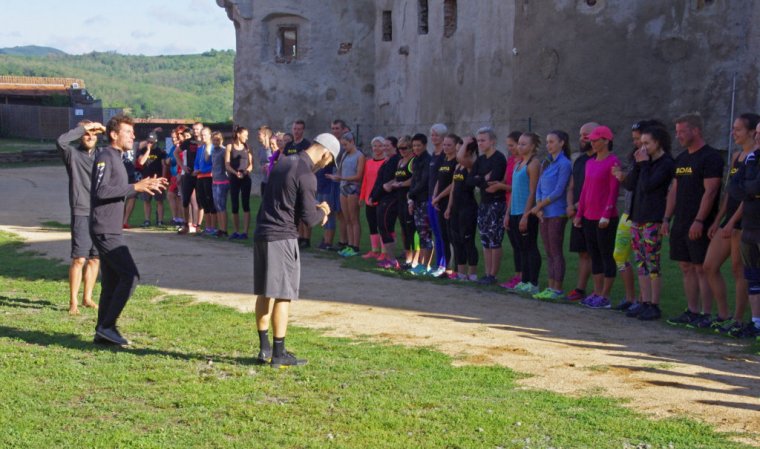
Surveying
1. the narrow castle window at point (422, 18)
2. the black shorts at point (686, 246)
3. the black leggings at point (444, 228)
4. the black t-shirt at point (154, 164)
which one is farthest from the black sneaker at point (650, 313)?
the narrow castle window at point (422, 18)

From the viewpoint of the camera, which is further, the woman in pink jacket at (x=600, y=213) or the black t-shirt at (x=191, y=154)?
the black t-shirt at (x=191, y=154)

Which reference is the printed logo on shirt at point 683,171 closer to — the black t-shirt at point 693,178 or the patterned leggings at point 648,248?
the black t-shirt at point 693,178

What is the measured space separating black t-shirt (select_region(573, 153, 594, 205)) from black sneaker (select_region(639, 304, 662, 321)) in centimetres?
167

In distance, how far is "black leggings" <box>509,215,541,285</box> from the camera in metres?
12.3

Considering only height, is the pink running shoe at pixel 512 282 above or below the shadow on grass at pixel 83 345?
above

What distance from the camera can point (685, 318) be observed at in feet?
33.3

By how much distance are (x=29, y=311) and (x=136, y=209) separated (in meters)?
14.1

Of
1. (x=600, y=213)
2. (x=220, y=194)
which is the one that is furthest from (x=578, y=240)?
(x=220, y=194)

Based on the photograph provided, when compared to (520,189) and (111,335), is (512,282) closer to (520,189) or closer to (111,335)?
(520,189)

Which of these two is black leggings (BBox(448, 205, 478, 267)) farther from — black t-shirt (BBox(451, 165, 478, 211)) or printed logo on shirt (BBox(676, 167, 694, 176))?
printed logo on shirt (BBox(676, 167, 694, 176))

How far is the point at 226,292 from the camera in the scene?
40.1 feet

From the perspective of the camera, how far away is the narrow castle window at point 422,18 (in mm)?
29344

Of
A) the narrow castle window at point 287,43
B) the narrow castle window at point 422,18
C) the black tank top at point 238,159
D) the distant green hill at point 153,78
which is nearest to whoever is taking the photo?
the black tank top at point 238,159

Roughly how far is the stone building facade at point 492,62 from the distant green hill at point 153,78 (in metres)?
87.6
